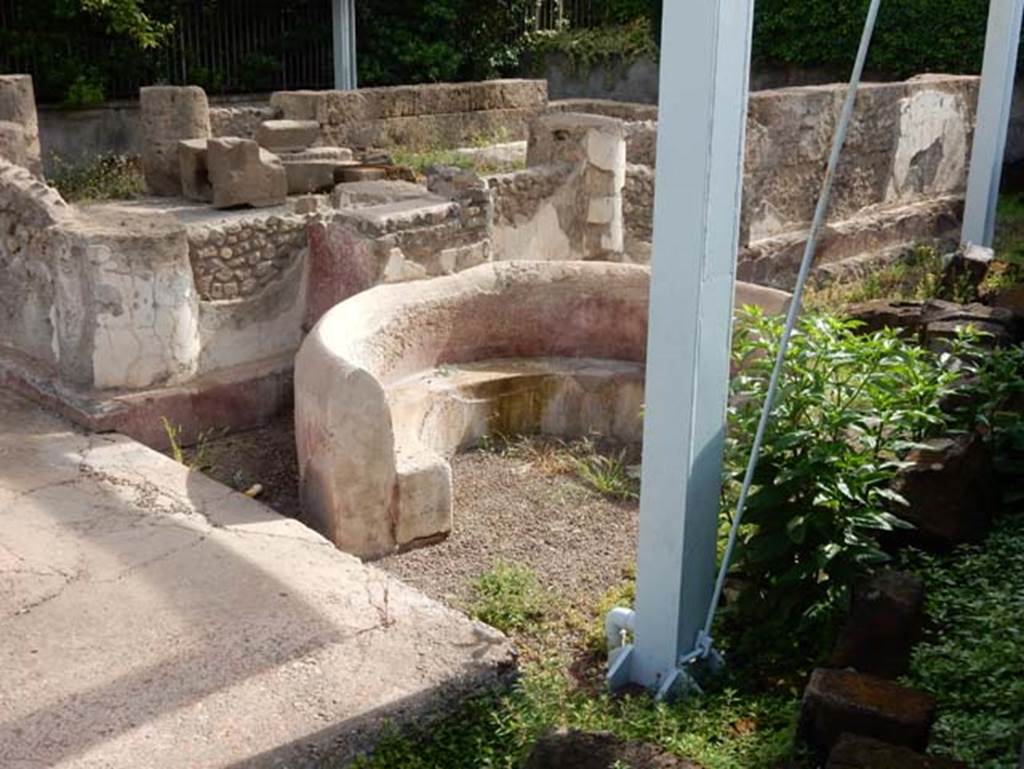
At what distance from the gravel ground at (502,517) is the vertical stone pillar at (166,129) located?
385cm

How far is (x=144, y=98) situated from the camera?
948 centimetres

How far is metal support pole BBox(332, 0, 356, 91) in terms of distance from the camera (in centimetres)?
1434

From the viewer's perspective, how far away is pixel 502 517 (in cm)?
514

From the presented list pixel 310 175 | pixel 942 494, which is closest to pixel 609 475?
pixel 942 494

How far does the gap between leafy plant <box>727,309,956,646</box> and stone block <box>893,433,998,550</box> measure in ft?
0.22

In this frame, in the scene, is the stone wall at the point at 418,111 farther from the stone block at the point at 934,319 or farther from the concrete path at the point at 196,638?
the concrete path at the point at 196,638

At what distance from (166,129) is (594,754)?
25.2ft

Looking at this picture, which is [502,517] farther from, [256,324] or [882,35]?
[882,35]

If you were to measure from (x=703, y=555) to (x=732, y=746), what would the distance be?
613 millimetres

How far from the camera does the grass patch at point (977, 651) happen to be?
2912 mm

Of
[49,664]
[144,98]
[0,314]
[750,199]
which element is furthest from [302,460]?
[144,98]

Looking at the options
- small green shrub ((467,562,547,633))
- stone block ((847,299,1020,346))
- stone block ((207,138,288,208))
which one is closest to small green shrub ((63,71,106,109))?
stone block ((207,138,288,208))

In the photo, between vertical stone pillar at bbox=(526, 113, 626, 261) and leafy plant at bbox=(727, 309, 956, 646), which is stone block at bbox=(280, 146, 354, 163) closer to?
vertical stone pillar at bbox=(526, 113, 626, 261)

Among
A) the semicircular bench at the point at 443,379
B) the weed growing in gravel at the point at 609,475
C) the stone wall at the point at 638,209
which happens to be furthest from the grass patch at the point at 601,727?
the stone wall at the point at 638,209
